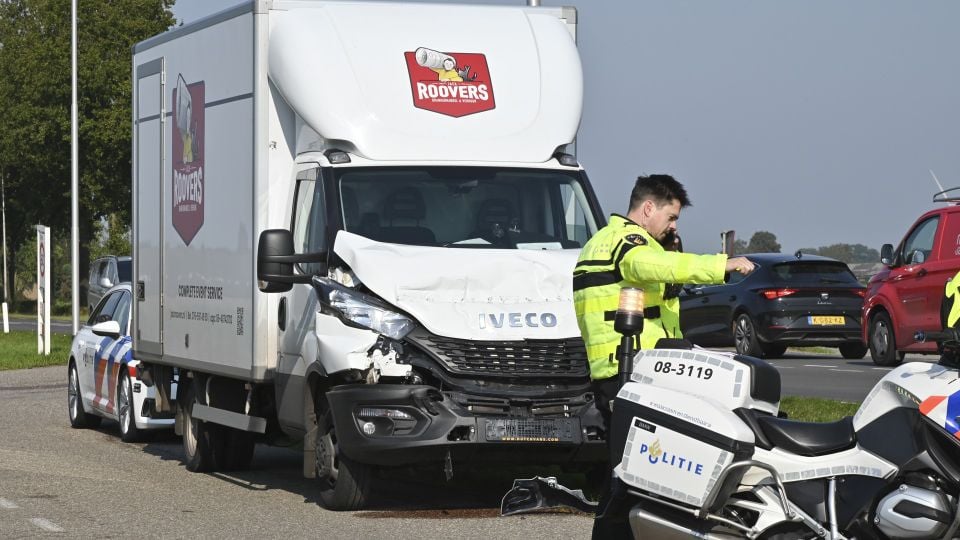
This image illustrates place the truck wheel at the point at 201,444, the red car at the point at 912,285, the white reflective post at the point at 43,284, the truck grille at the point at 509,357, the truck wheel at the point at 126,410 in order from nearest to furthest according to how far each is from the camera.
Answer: the truck grille at the point at 509,357 → the truck wheel at the point at 201,444 → the truck wheel at the point at 126,410 → the red car at the point at 912,285 → the white reflective post at the point at 43,284

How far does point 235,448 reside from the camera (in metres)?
13.3

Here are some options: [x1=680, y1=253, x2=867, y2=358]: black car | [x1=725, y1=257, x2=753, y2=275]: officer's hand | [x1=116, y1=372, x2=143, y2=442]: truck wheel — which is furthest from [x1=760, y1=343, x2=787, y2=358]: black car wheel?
[x1=725, y1=257, x2=753, y2=275]: officer's hand

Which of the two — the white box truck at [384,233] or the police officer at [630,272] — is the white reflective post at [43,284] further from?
the police officer at [630,272]

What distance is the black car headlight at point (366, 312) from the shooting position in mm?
9977

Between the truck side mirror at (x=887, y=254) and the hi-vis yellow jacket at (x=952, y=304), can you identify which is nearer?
the hi-vis yellow jacket at (x=952, y=304)

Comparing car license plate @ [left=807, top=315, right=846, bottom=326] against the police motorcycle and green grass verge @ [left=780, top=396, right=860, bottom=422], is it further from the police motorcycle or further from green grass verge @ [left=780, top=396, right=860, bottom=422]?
the police motorcycle

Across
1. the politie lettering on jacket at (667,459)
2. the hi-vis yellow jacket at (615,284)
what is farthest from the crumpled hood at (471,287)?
the politie lettering on jacket at (667,459)

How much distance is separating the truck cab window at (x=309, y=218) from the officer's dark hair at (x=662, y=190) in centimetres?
332

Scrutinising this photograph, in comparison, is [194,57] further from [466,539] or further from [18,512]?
[466,539]

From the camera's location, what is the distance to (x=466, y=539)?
9.34 m

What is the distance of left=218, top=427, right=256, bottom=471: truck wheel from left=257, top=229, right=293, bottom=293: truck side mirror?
304 cm

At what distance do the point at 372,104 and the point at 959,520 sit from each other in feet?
20.3

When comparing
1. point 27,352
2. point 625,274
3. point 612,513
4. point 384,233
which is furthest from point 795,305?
point 612,513

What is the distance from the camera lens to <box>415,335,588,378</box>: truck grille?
9.91 metres
